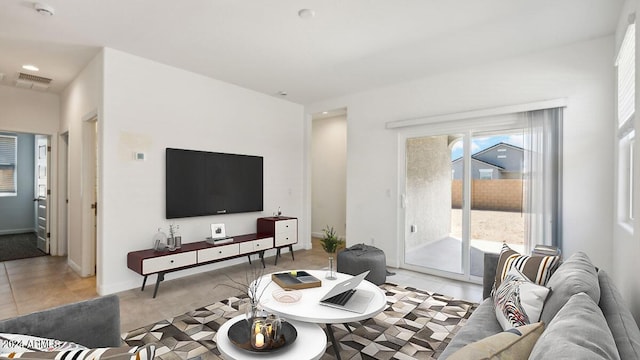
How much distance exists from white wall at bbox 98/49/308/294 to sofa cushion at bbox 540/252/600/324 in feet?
12.7

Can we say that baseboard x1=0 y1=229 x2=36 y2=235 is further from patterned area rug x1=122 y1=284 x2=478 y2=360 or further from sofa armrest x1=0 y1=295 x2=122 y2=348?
sofa armrest x1=0 y1=295 x2=122 y2=348

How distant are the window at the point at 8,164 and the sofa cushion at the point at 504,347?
31.9 ft

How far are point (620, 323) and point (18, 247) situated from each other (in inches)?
319

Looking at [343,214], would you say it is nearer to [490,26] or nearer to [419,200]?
[419,200]

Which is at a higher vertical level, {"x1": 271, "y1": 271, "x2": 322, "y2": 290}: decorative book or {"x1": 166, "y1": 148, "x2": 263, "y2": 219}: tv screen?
{"x1": 166, "y1": 148, "x2": 263, "y2": 219}: tv screen

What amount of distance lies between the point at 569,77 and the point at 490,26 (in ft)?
3.67

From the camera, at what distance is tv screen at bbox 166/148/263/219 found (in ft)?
13.0

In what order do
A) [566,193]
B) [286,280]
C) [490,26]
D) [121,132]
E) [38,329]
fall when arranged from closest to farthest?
[38,329], [286,280], [490,26], [566,193], [121,132]

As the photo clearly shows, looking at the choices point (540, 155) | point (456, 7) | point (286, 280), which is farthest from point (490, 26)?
point (286, 280)

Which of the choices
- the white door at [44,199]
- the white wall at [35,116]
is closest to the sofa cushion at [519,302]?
the white wall at [35,116]

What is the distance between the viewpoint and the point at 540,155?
340cm

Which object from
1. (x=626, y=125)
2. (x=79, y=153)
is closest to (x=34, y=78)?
(x=79, y=153)

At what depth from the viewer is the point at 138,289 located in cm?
360

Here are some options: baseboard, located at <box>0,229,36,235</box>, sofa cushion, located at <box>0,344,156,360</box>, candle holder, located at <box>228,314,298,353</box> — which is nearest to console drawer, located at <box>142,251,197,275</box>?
candle holder, located at <box>228,314,298,353</box>
